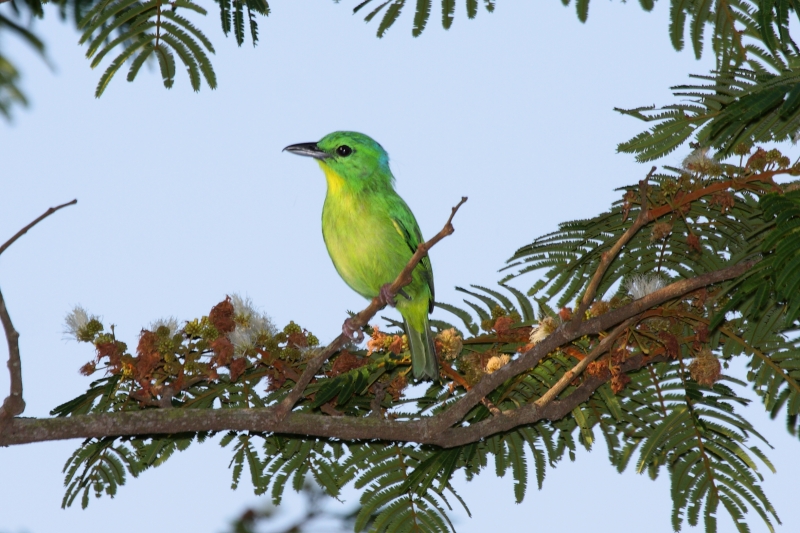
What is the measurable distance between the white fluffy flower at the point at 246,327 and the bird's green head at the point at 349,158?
155cm

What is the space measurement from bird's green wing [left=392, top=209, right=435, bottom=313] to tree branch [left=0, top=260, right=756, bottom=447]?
156cm

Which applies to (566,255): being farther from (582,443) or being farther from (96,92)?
(96,92)

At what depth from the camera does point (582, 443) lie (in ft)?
14.6

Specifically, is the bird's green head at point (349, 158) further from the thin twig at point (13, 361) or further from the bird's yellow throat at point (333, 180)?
the thin twig at point (13, 361)

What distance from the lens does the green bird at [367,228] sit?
17.7 feet

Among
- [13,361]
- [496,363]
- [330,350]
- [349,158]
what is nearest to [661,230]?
[496,363]

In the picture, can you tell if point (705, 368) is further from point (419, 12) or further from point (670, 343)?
point (419, 12)

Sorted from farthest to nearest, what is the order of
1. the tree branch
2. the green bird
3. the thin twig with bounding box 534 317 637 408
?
the green bird
the thin twig with bounding box 534 317 637 408
the tree branch

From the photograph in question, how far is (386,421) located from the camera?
3924 millimetres

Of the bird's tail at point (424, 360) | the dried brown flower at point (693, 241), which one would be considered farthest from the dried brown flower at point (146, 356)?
the dried brown flower at point (693, 241)

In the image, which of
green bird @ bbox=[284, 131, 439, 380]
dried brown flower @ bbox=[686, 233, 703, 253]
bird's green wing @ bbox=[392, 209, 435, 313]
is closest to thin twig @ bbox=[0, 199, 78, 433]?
green bird @ bbox=[284, 131, 439, 380]

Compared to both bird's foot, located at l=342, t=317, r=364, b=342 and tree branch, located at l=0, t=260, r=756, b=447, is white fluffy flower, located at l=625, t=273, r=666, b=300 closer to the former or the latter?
tree branch, located at l=0, t=260, r=756, b=447

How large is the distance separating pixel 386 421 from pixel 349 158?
236 centimetres

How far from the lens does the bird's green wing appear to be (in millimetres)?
5504
